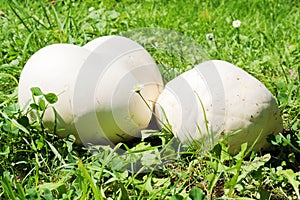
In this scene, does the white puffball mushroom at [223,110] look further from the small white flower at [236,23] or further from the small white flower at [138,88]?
the small white flower at [236,23]

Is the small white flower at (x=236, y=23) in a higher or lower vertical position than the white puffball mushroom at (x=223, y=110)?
lower

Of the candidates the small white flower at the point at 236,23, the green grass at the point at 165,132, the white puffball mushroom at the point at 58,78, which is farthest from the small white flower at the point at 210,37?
the white puffball mushroom at the point at 58,78

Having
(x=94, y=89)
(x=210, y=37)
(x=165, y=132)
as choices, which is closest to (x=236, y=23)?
(x=210, y=37)

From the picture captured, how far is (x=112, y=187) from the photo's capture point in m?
2.13

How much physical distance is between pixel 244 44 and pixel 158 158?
1.42m

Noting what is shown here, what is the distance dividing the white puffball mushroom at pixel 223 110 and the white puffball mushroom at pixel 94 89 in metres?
0.14

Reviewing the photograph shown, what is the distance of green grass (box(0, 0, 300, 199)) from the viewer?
2076 millimetres

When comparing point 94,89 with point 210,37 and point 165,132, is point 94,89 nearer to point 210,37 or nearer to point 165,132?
point 165,132

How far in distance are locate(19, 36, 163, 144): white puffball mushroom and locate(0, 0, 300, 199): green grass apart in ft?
0.26

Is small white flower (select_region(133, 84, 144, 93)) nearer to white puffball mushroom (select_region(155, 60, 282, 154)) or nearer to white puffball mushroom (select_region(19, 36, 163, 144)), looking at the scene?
white puffball mushroom (select_region(19, 36, 163, 144))

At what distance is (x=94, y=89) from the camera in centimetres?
228

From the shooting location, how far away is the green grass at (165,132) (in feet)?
6.81

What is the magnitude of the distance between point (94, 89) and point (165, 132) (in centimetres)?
35

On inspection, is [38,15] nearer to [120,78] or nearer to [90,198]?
[120,78]
